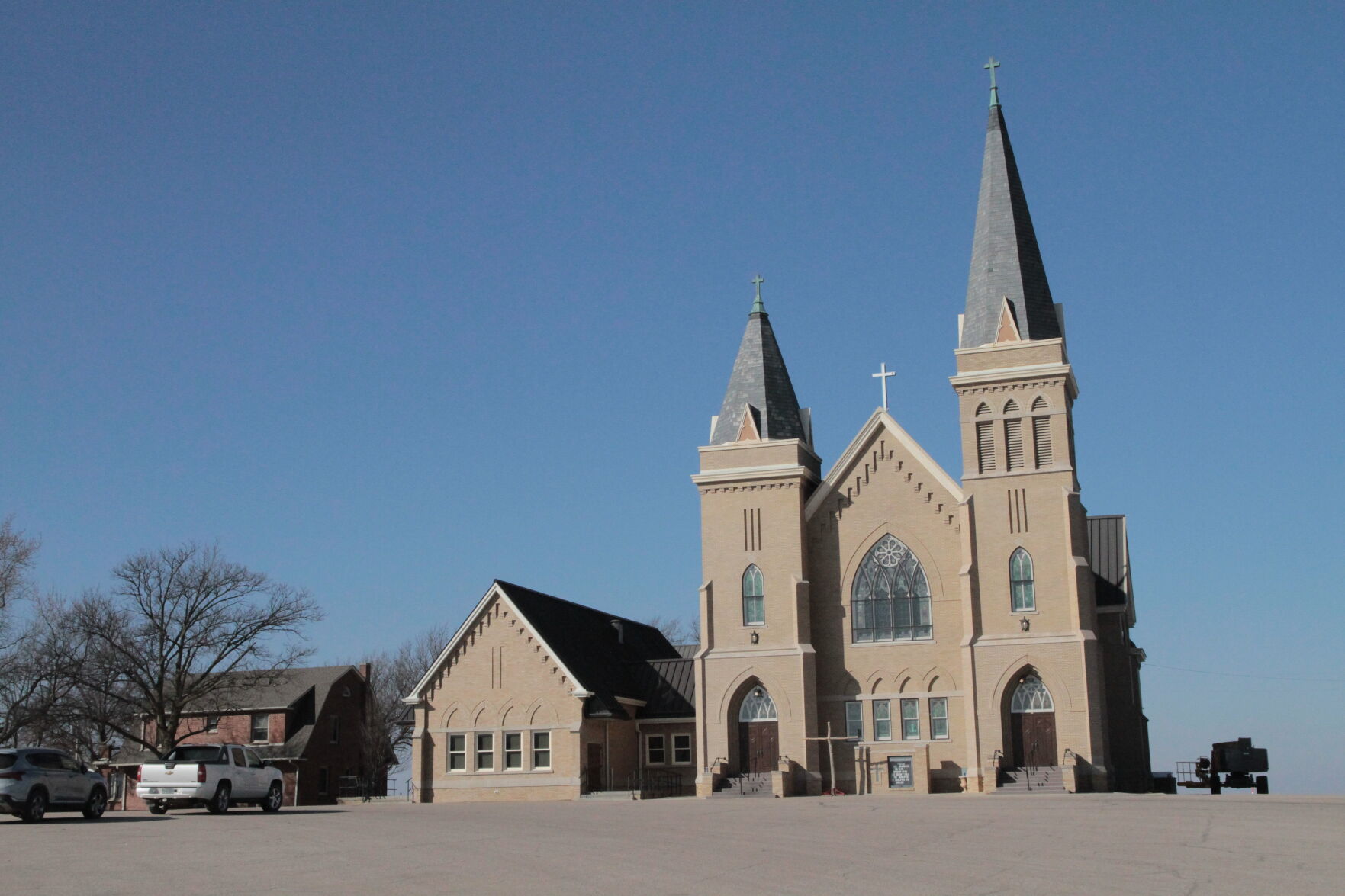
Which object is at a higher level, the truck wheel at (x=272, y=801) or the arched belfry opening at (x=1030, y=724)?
the arched belfry opening at (x=1030, y=724)

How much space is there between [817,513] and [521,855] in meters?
30.2

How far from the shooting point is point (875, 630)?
46.1 m

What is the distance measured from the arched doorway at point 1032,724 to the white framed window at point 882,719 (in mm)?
4154

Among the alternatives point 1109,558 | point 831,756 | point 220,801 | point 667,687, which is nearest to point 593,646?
point 667,687

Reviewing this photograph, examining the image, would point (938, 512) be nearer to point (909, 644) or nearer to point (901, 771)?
point (909, 644)

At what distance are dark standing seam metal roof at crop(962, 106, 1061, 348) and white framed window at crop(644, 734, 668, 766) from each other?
59.6 feet

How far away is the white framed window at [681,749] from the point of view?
165 feet

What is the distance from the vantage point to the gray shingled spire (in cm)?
4916

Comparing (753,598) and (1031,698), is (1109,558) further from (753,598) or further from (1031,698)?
(753,598)

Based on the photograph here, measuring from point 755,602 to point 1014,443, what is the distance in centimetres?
1019

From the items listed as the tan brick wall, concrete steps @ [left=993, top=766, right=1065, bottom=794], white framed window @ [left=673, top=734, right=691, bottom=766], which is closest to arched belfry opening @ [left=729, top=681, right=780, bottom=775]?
white framed window @ [left=673, top=734, right=691, bottom=766]

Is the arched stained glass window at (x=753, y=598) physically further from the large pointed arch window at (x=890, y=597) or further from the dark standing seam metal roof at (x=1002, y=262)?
the dark standing seam metal roof at (x=1002, y=262)

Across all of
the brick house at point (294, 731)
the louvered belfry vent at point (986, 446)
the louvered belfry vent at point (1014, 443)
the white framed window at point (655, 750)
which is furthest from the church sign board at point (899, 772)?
the brick house at point (294, 731)

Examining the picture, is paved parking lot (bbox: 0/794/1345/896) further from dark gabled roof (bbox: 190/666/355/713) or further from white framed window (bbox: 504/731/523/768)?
dark gabled roof (bbox: 190/666/355/713)
